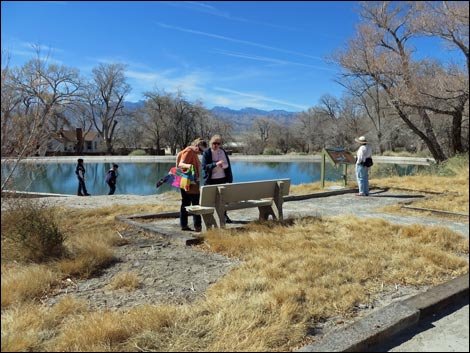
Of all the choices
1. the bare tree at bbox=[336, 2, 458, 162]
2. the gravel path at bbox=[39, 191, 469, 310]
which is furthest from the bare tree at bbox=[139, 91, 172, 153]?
the gravel path at bbox=[39, 191, 469, 310]

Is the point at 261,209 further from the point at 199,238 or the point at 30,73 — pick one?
the point at 30,73

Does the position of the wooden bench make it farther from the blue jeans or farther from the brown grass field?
the blue jeans

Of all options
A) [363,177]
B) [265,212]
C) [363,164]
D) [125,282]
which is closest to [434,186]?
[363,177]

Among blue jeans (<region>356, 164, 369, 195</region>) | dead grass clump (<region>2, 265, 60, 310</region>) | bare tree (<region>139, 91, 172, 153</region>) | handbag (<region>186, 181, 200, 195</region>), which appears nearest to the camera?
dead grass clump (<region>2, 265, 60, 310</region>)

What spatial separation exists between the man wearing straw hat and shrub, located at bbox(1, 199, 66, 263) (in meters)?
7.90

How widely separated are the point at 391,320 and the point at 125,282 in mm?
2502

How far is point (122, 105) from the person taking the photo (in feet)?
230

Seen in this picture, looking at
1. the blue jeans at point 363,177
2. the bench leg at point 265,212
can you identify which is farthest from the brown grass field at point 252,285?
the blue jeans at point 363,177

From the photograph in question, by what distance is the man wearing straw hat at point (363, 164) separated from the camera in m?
10.6

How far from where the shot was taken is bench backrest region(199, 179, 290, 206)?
627 cm

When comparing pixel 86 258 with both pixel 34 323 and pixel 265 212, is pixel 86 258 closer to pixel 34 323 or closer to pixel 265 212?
pixel 34 323

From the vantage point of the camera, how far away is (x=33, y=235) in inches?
180

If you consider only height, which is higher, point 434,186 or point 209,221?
point 434,186

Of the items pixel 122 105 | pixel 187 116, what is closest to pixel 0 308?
pixel 187 116
